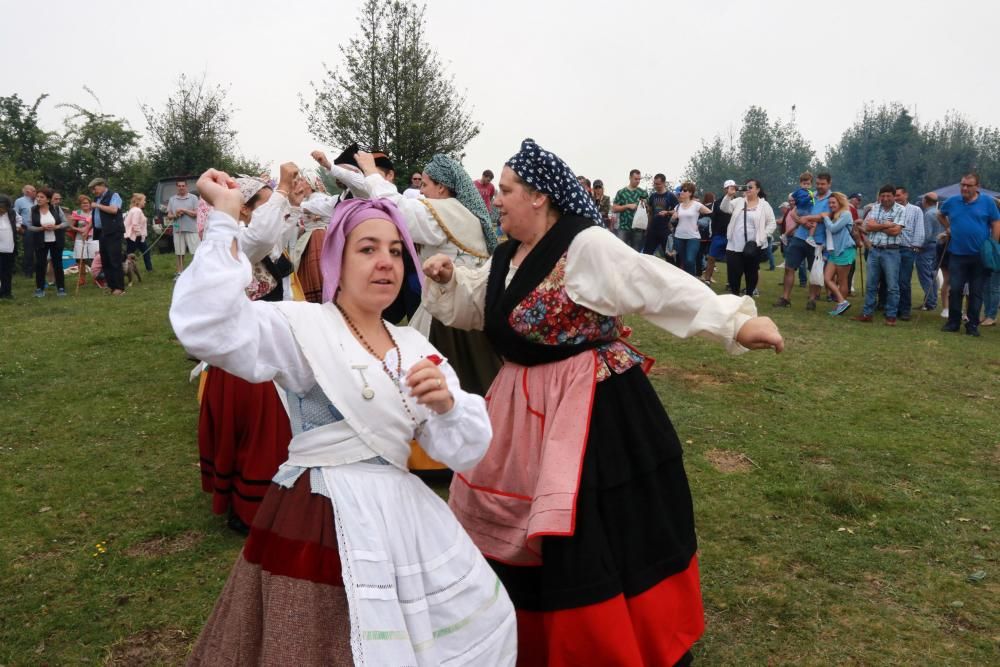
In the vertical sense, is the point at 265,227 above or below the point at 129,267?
above

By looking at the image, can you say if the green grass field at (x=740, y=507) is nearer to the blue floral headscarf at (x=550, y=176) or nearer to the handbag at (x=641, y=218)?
the blue floral headscarf at (x=550, y=176)

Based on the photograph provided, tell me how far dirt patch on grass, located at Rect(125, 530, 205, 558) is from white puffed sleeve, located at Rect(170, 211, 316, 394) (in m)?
2.58

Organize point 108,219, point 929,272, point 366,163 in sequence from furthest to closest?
point 108,219 < point 929,272 < point 366,163

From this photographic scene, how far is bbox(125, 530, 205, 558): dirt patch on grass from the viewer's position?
166 inches

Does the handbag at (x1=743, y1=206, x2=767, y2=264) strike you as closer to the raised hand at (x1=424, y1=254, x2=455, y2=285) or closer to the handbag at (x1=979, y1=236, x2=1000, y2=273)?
the handbag at (x1=979, y1=236, x2=1000, y2=273)

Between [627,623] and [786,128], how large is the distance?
227 ft

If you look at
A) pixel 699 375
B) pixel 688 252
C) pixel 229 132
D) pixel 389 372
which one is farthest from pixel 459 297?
pixel 229 132

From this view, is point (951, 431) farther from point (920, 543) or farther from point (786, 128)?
point (786, 128)

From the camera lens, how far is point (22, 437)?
611 cm

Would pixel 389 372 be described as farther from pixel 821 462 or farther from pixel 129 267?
pixel 129 267

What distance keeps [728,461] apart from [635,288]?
2975 millimetres

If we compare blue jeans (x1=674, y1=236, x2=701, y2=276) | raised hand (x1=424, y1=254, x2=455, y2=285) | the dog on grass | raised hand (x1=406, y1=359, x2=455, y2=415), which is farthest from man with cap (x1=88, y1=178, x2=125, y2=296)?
raised hand (x1=406, y1=359, x2=455, y2=415)

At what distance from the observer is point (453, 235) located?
5.16 m

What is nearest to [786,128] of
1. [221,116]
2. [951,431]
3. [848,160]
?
[848,160]
